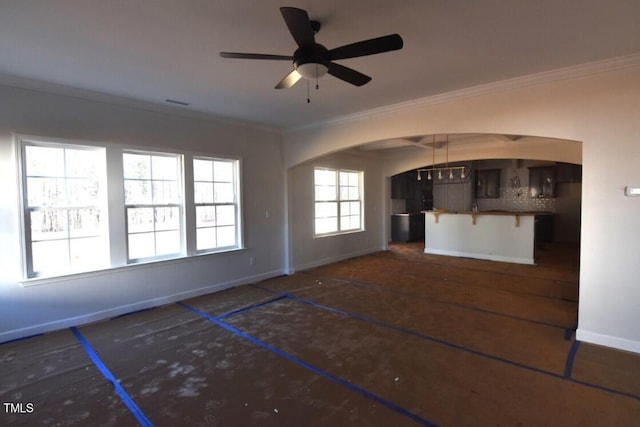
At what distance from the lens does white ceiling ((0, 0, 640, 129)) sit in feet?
6.99

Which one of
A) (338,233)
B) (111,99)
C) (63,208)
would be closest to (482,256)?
(338,233)

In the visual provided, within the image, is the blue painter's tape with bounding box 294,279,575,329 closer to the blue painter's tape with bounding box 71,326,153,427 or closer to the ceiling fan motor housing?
the blue painter's tape with bounding box 71,326,153,427

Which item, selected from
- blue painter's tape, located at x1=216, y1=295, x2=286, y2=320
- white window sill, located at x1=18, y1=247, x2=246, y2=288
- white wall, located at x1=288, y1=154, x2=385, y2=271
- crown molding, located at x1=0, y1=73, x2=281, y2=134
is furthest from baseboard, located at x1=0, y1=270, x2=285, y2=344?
crown molding, located at x1=0, y1=73, x2=281, y2=134

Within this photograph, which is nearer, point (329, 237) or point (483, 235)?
point (329, 237)

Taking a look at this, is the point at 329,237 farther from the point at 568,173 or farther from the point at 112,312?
the point at 568,173

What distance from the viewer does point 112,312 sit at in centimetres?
400

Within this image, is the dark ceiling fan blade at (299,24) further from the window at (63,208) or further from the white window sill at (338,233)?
the white window sill at (338,233)

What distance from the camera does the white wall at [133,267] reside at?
3324 mm

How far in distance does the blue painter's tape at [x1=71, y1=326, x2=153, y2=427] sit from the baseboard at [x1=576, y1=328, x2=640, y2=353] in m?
3.98

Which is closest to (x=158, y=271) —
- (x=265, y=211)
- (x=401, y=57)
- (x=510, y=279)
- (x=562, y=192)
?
(x=265, y=211)

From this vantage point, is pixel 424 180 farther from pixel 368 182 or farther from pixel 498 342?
pixel 498 342

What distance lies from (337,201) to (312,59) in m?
5.29

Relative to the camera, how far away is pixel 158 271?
14.5 ft

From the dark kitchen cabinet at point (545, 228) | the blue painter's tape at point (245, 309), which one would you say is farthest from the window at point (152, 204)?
the dark kitchen cabinet at point (545, 228)
